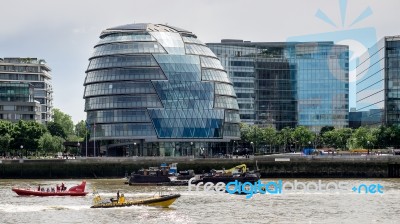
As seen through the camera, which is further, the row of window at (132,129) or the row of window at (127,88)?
the row of window at (132,129)

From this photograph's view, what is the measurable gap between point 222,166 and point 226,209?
59761 millimetres

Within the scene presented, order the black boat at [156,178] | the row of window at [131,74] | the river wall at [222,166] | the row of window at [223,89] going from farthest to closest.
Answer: the row of window at [223,89], the row of window at [131,74], the river wall at [222,166], the black boat at [156,178]

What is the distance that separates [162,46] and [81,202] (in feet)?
305

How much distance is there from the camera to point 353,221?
69188mm

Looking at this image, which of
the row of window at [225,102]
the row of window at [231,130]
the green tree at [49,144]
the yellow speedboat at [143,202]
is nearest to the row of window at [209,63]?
the row of window at [225,102]

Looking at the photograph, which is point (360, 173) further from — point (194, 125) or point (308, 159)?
point (194, 125)

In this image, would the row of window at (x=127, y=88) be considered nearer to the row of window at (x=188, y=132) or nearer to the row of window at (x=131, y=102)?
the row of window at (x=131, y=102)

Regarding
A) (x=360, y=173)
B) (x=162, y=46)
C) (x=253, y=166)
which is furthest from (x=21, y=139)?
(x=360, y=173)

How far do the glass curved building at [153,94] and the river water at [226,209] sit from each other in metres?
76.8

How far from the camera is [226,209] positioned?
7912 centimetres

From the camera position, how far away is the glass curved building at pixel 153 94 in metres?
176

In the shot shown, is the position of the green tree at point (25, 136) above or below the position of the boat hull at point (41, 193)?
above

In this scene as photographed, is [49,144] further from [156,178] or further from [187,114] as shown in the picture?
[156,178]

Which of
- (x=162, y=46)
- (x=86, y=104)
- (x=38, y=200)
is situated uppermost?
(x=162, y=46)
